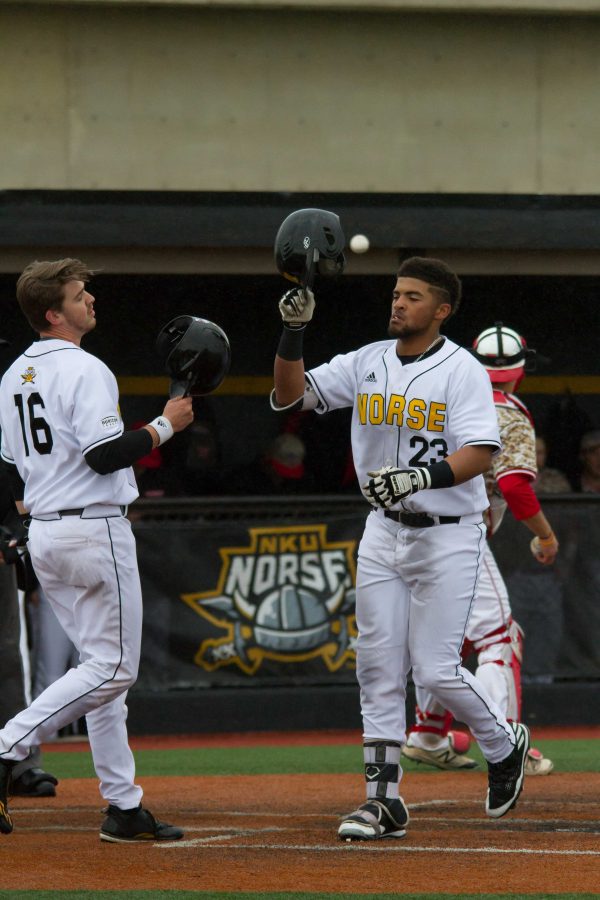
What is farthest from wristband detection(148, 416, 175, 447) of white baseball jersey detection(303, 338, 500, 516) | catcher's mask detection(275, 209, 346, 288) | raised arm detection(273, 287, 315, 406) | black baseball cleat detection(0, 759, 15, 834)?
black baseball cleat detection(0, 759, 15, 834)

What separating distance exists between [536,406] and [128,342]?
396 cm

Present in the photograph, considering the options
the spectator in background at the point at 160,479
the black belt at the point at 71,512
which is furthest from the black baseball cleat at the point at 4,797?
the spectator in background at the point at 160,479

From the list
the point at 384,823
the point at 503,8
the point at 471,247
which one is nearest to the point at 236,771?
the point at 384,823

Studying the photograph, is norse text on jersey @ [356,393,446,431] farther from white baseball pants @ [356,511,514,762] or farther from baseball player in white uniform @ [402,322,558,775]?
baseball player in white uniform @ [402,322,558,775]

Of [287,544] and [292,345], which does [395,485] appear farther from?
[287,544]

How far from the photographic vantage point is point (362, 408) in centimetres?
568

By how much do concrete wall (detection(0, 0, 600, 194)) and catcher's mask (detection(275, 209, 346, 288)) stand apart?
6585mm

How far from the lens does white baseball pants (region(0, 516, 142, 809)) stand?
521 centimetres

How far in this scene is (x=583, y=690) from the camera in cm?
1059

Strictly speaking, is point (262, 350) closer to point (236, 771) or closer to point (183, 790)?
point (236, 771)

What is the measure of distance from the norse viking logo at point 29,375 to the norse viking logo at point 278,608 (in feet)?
16.7

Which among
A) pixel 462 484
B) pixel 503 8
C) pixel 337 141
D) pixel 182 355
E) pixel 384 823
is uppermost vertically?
pixel 503 8

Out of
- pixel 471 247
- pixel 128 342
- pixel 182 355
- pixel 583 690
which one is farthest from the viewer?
pixel 128 342

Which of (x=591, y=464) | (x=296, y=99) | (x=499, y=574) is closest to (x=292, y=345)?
(x=499, y=574)
